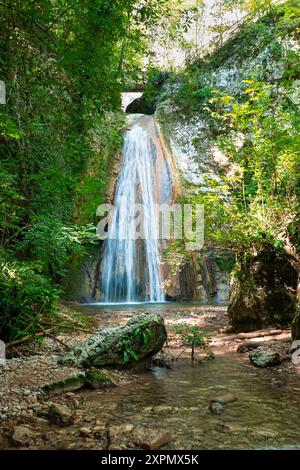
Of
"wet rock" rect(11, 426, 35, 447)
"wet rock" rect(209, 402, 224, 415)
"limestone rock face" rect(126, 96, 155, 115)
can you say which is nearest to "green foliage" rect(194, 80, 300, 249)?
"wet rock" rect(209, 402, 224, 415)

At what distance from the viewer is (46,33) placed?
3.90m

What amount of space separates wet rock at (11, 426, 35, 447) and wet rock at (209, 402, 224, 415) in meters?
1.51

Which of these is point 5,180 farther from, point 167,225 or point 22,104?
point 167,225

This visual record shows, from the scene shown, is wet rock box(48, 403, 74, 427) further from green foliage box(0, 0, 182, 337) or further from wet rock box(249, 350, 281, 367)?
wet rock box(249, 350, 281, 367)

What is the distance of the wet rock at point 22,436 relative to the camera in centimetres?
250

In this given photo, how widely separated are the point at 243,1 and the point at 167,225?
1480 cm

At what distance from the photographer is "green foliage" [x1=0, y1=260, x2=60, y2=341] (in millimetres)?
4508

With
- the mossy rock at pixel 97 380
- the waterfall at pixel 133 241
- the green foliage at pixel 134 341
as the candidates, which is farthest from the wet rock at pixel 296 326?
the waterfall at pixel 133 241

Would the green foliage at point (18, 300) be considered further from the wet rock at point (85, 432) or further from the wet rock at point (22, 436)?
the wet rock at point (85, 432)

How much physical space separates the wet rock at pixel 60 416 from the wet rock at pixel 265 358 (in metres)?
2.57

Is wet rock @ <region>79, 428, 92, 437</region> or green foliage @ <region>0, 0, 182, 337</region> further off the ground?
green foliage @ <region>0, 0, 182, 337</region>

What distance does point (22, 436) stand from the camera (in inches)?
101

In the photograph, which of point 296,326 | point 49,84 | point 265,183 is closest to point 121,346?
point 296,326


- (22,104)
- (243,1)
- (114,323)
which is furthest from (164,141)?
(22,104)
